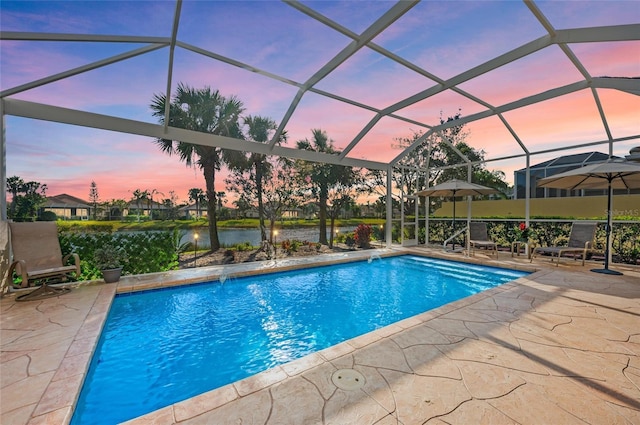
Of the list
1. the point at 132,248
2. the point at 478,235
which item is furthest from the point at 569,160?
Result: the point at 132,248

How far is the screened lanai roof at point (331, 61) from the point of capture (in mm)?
4258

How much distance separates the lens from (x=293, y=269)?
759 centimetres

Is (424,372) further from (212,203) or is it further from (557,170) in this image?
(212,203)

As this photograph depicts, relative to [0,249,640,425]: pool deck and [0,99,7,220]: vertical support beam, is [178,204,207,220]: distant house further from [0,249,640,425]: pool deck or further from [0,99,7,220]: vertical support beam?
[0,249,640,425]: pool deck

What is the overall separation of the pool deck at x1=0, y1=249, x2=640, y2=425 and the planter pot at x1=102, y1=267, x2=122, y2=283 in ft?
4.58

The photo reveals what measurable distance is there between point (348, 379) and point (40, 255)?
638 cm

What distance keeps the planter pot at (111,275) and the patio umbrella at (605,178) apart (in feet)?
34.0

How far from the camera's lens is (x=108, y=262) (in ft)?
19.2

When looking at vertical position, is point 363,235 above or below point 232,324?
above

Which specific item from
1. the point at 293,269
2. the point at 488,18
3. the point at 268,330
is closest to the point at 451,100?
the point at 488,18

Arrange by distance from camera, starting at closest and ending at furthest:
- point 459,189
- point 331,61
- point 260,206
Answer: point 331,61, point 459,189, point 260,206

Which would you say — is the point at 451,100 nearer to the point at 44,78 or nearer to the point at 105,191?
the point at 44,78

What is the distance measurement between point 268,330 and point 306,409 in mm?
2257

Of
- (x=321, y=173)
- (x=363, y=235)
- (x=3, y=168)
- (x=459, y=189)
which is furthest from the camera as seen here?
(x=321, y=173)
